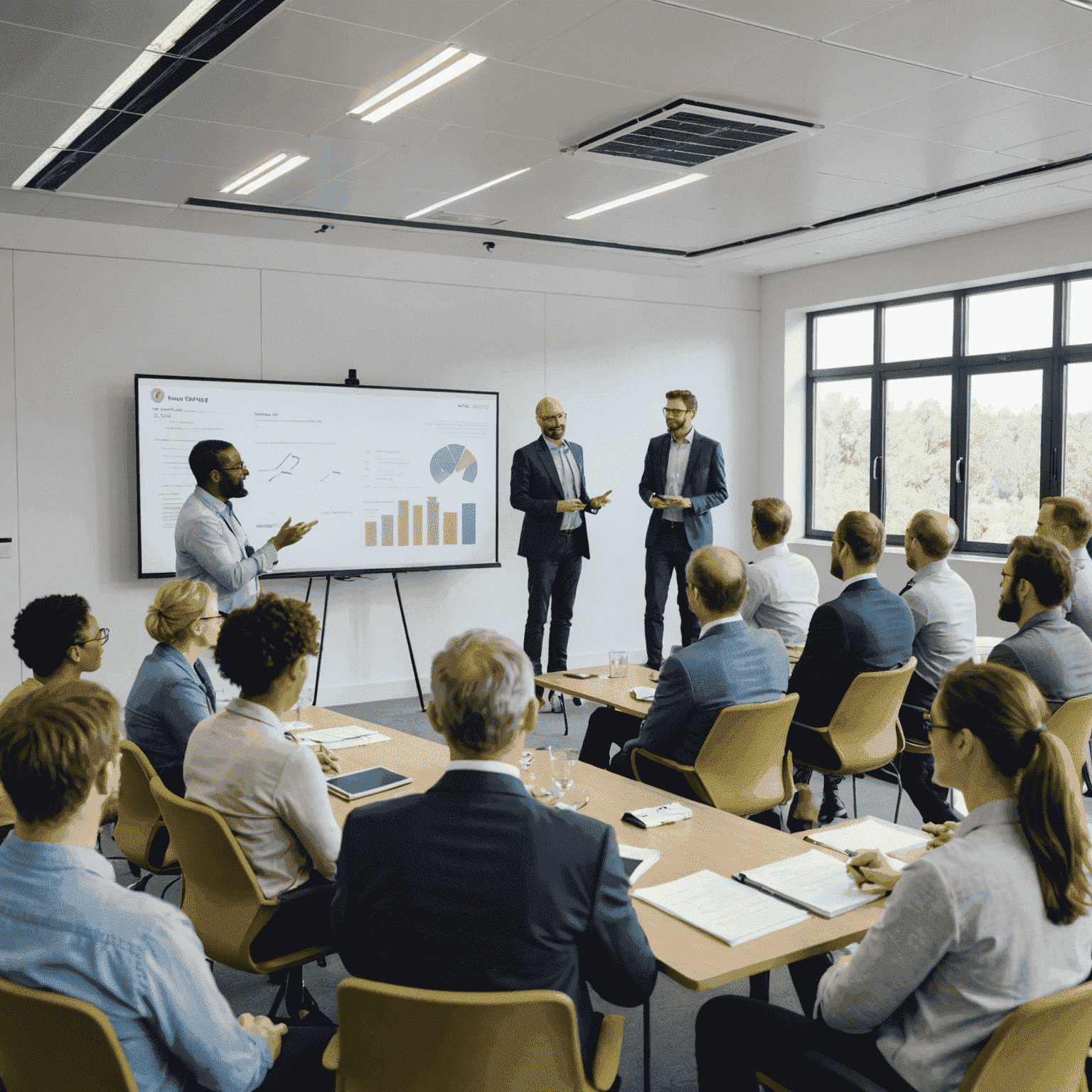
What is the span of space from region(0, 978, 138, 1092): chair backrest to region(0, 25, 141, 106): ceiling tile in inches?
128

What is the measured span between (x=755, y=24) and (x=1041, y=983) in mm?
3099

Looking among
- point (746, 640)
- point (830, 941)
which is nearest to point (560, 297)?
point (746, 640)

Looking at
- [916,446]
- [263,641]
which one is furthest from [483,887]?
[916,446]

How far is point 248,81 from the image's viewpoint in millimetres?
3973

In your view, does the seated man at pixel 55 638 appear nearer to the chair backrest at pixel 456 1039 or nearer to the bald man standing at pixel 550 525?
the chair backrest at pixel 456 1039

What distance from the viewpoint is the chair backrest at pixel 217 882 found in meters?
2.27

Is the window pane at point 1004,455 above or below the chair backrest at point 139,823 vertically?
above

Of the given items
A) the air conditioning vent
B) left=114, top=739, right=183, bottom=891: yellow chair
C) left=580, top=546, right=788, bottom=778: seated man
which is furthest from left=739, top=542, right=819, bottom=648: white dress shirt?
left=114, top=739, right=183, bottom=891: yellow chair

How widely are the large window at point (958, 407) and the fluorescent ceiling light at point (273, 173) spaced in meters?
4.74

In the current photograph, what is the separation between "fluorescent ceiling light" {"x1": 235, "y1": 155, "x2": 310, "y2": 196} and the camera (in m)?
5.06

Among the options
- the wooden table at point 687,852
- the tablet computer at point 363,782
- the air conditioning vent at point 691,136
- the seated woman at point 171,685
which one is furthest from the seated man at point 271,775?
the air conditioning vent at point 691,136

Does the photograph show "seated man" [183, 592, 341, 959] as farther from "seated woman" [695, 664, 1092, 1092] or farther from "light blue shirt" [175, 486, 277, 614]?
"light blue shirt" [175, 486, 277, 614]

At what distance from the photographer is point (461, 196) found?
5.82m

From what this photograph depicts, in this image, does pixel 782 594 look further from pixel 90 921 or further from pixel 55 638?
pixel 90 921
